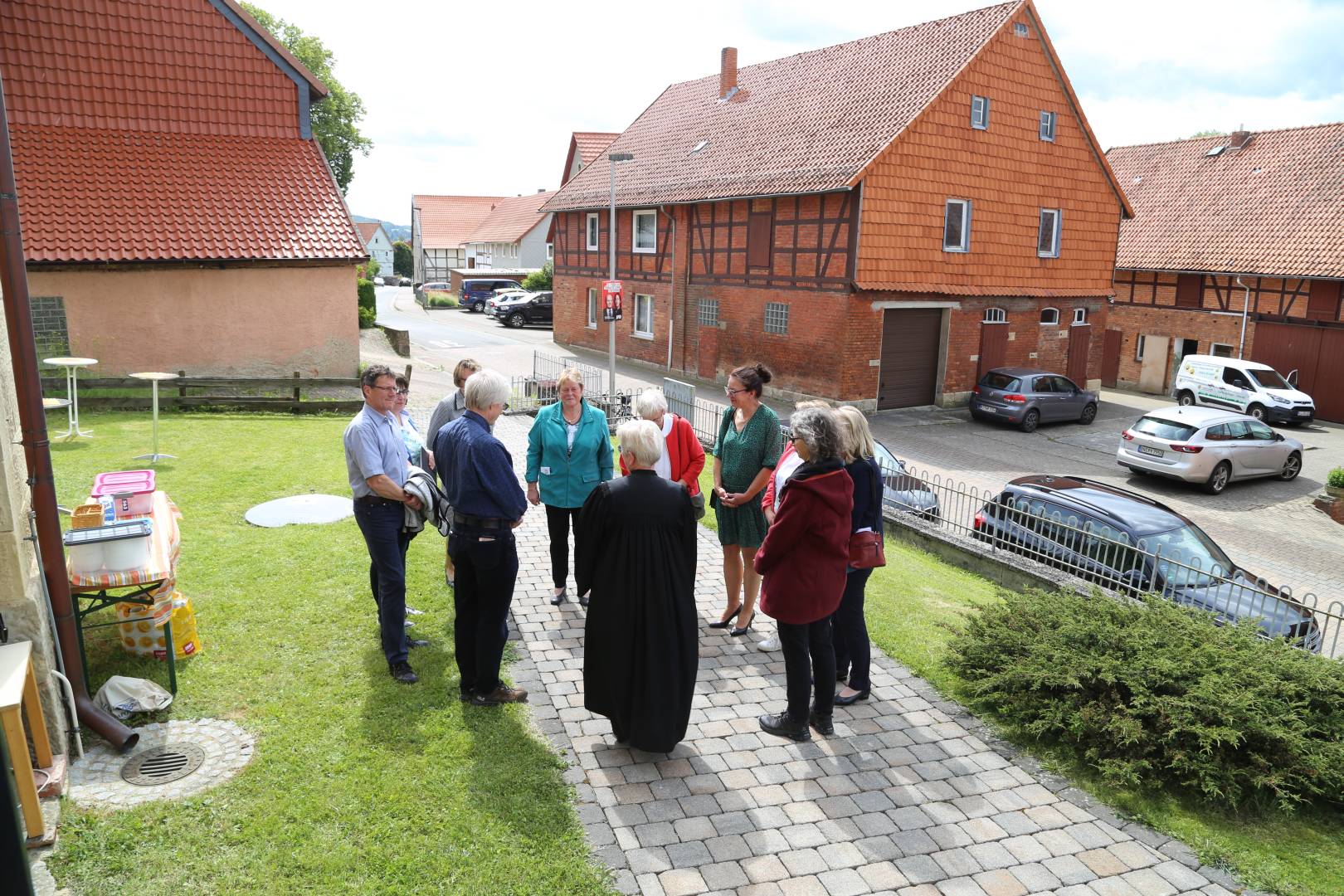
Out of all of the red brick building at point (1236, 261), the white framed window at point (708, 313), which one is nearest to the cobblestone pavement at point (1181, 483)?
the red brick building at point (1236, 261)

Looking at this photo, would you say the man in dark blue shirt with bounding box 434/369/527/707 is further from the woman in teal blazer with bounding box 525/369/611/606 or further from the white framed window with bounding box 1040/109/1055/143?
the white framed window with bounding box 1040/109/1055/143

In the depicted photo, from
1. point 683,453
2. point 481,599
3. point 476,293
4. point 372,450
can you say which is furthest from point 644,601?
point 476,293

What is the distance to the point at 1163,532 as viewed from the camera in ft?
33.4

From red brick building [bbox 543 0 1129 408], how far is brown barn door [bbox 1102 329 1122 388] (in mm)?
5474

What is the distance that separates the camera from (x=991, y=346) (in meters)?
25.5

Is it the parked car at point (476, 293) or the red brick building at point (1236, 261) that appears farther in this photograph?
the parked car at point (476, 293)

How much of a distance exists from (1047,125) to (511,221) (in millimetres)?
46713

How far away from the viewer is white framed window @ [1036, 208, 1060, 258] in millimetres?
26188

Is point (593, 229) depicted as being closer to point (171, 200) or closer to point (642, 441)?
point (171, 200)

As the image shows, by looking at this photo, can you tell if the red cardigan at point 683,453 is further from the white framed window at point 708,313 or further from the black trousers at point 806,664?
the white framed window at point 708,313

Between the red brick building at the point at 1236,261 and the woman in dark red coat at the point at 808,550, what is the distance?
27.9 m

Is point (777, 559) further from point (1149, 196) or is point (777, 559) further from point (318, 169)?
point (1149, 196)

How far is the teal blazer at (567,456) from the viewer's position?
7.12 m

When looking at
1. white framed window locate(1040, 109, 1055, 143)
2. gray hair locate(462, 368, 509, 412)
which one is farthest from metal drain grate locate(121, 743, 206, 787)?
white framed window locate(1040, 109, 1055, 143)
